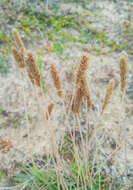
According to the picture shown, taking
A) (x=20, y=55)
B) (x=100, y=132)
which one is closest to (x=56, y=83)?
(x=20, y=55)

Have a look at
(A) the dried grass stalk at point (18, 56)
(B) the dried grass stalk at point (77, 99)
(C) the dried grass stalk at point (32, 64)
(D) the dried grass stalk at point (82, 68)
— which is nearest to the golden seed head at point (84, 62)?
(D) the dried grass stalk at point (82, 68)

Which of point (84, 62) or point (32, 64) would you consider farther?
point (32, 64)

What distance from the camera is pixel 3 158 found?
1.91 meters

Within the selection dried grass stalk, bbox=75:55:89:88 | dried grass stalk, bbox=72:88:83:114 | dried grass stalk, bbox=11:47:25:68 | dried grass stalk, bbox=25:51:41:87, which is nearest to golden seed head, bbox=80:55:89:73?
dried grass stalk, bbox=75:55:89:88

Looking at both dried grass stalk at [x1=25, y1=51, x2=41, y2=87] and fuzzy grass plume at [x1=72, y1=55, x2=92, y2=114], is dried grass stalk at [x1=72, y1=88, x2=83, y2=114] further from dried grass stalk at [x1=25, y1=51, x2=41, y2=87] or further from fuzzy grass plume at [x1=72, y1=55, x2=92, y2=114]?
dried grass stalk at [x1=25, y1=51, x2=41, y2=87]

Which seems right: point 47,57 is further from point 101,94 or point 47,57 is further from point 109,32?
point 109,32

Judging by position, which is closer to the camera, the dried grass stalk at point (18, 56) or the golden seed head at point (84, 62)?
the golden seed head at point (84, 62)

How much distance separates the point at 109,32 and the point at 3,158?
2395 mm

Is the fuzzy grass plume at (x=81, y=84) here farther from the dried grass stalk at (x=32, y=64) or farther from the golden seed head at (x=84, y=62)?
the dried grass stalk at (x=32, y=64)

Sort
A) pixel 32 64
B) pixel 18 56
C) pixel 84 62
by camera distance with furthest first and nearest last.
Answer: pixel 18 56 < pixel 32 64 < pixel 84 62

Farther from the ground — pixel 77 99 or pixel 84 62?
pixel 84 62

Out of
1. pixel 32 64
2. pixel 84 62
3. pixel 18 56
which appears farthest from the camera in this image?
pixel 18 56

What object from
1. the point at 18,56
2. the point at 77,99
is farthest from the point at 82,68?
the point at 18,56

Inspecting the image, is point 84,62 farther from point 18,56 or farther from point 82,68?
point 18,56
